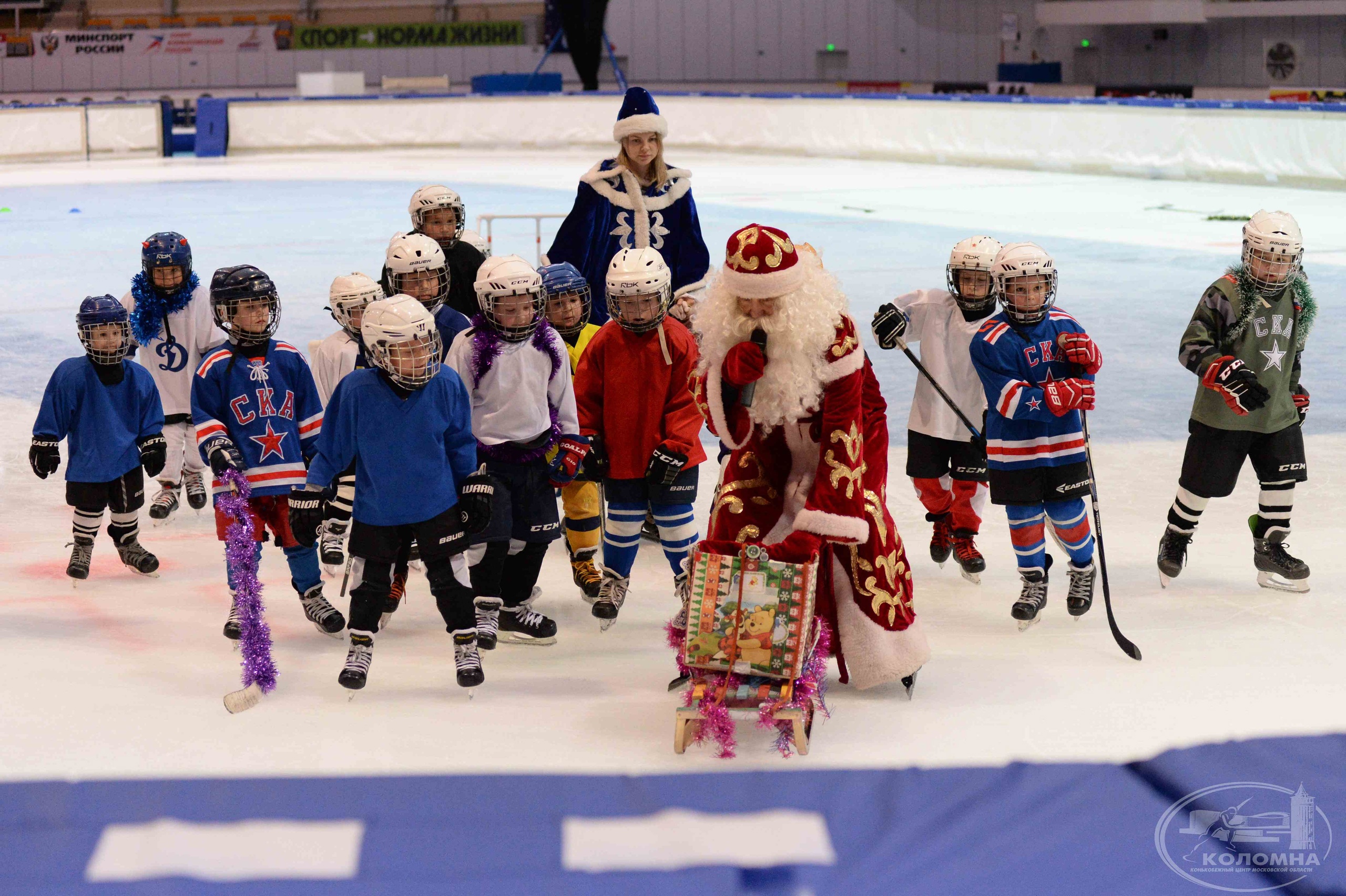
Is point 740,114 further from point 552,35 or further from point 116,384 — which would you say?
point 116,384

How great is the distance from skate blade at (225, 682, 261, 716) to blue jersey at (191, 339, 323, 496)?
780 millimetres

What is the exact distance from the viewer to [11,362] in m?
9.03

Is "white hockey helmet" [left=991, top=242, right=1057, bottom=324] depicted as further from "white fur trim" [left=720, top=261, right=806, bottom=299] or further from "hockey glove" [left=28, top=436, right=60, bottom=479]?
"hockey glove" [left=28, top=436, right=60, bottom=479]

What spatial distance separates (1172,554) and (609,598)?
2.14 m

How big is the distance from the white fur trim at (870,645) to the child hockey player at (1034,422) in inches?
33.1

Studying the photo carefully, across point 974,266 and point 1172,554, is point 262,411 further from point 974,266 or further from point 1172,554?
point 1172,554

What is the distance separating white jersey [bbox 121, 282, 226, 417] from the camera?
20.3 feet

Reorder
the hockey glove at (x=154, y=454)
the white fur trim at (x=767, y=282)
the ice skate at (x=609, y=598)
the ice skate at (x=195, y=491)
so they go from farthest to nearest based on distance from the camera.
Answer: the ice skate at (x=195, y=491)
the hockey glove at (x=154, y=454)
the ice skate at (x=609, y=598)
the white fur trim at (x=767, y=282)

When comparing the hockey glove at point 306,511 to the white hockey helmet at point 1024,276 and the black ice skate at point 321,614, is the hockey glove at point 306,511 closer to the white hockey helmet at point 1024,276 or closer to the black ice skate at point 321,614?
the black ice skate at point 321,614

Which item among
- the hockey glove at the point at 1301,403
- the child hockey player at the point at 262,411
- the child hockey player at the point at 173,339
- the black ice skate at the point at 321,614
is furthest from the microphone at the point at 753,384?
the child hockey player at the point at 173,339

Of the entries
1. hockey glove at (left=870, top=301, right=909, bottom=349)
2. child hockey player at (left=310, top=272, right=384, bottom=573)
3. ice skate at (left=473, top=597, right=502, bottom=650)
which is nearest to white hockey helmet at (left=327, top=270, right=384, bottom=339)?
child hockey player at (left=310, top=272, right=384, bottom=573)

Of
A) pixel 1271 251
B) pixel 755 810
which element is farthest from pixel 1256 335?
pixel 755 810

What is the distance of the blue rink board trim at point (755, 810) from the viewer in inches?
119

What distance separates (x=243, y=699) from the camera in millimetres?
3979
